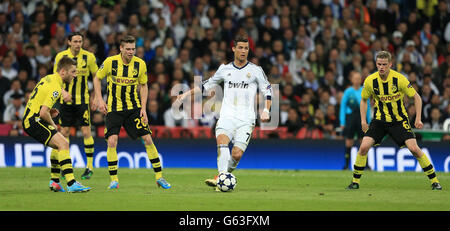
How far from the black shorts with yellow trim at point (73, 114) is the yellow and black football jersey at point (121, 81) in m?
2.18

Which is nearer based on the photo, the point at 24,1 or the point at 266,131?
the point at 266,131

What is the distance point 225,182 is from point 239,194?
0.33 metres

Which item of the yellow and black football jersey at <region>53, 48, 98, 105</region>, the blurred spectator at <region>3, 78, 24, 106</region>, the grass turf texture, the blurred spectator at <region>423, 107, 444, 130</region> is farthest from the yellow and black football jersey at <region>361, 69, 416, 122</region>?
the blurred spectator at <region>3, 78, 24, 106</region>

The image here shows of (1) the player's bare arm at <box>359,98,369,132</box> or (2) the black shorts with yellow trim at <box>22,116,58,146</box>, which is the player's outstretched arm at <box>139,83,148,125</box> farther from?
(1) the player's bare arm at <box>359,98,369,132</box>

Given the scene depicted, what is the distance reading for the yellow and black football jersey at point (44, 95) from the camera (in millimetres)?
11133

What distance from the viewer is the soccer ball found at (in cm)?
1158

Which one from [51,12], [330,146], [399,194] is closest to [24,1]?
[51,12]

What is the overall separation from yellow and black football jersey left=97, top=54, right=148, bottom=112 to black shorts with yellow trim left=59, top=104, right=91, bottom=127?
7.15ft

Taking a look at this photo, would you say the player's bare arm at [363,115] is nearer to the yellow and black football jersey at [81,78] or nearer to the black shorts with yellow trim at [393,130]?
the black shorts with yellow trim at [393,130]

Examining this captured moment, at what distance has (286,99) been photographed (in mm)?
20594

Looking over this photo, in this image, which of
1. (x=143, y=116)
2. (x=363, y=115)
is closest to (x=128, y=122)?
(x=143, y=116)

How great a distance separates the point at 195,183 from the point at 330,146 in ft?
20.6

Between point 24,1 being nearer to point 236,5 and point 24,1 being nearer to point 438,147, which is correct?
point 236,5

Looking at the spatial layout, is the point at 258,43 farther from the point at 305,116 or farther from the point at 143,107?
the point at 143,107
